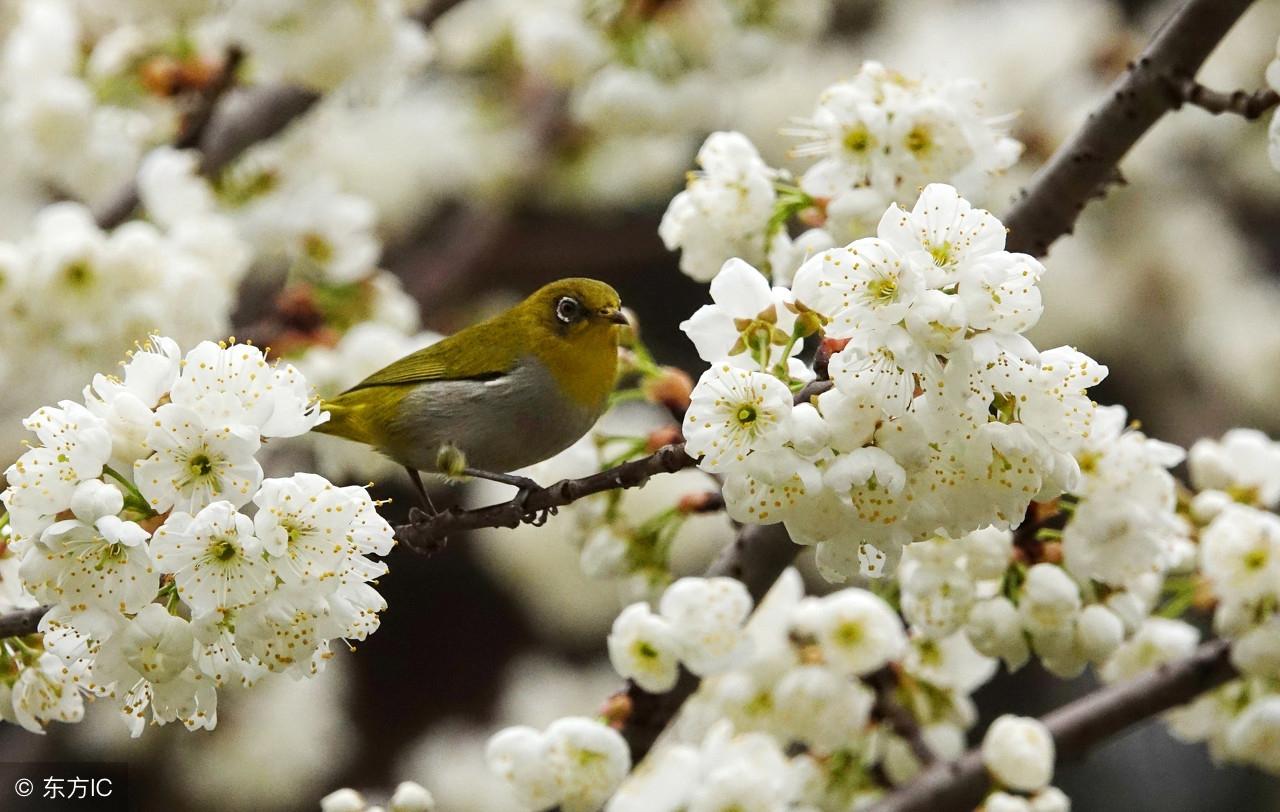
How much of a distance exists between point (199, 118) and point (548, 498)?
7.68 ft

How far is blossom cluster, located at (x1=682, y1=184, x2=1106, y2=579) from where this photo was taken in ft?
5.19

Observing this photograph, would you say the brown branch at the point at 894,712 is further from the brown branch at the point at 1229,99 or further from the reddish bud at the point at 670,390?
the brown branch at the point at 1229,99

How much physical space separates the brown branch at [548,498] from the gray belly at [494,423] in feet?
1.30

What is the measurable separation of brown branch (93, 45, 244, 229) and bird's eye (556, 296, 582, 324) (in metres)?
1.67

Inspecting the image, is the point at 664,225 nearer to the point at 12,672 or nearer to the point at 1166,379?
the point at 12,672

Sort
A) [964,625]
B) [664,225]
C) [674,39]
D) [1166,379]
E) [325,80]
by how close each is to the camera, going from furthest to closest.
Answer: [1166,379] → [674,39] → [325,80] → [664,225] → [964,625]

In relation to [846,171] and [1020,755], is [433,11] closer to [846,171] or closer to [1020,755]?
[846,171]

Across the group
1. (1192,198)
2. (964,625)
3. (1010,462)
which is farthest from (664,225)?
(1192,198)

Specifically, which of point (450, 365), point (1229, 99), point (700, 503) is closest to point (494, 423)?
point (450, 365)

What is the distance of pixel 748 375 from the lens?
165cm

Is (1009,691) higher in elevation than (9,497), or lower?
lower

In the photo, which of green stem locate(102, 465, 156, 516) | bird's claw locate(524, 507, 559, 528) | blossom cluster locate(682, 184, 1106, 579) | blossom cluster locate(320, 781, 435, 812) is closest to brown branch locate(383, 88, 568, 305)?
blossom cluster locate(320, 781, 435, 812)

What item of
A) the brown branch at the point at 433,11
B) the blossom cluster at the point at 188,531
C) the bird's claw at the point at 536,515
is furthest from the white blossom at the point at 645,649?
the brown branch at the point at 433,11

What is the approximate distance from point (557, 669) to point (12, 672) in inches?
178
